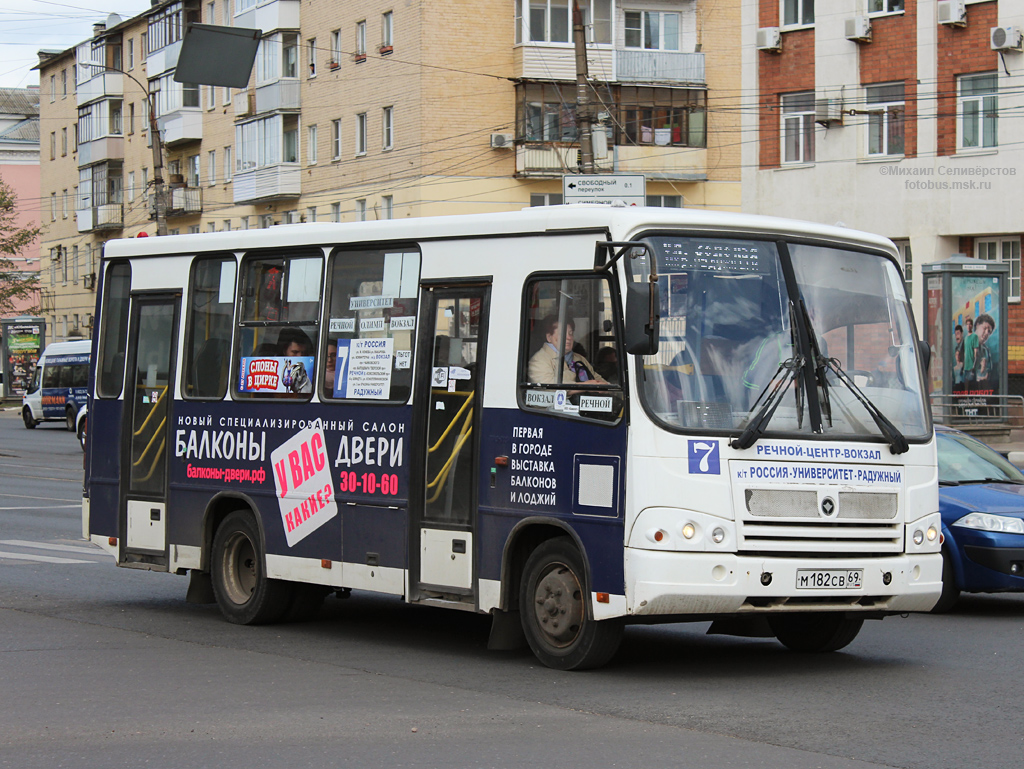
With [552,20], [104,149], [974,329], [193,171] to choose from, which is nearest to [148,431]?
[974,329]

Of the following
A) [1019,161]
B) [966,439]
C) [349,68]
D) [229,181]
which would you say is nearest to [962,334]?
[1019,161]

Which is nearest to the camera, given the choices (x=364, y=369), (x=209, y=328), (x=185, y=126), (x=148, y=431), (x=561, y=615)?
(x=561, y=615)

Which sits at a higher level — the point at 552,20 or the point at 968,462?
the point at 552,20

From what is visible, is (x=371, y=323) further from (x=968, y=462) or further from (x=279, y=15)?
(x=279, y=15)

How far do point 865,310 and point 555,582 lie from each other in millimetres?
2565

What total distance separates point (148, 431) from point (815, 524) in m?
6.01

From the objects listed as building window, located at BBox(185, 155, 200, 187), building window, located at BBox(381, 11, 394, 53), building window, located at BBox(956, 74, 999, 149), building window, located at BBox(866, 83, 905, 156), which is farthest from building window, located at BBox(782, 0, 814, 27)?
building window, located at BBox(185, 155, 200, 187)

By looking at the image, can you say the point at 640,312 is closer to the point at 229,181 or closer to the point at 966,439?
the point at 966,439

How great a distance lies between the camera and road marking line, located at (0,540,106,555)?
17.3 metres

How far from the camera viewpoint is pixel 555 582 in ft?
30.6

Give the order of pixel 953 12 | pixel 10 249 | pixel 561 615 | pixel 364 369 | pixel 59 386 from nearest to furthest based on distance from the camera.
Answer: pixel 561 615 < pixel 364 369 < pixel 953 12 < pixel 59 386 < pixel 10 249

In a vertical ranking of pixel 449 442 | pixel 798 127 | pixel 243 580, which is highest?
pixel 798 127

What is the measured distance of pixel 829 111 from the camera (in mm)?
42750

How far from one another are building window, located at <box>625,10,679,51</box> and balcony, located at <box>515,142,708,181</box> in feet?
12.0
